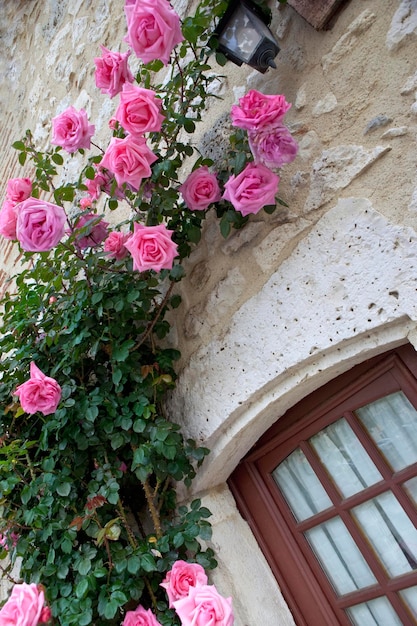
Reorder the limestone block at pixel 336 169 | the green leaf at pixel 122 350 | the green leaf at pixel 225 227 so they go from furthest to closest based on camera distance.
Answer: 1. the green leaf at pixel 122 350
2. the green leaf at pixel 225 227
3. the limestone block at pixel 336 169

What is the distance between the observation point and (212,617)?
4.31 ft

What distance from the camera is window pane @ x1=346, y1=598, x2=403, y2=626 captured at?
1.47 m

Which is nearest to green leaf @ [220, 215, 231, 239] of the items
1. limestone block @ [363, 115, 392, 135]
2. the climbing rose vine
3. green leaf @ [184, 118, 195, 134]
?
the climbing rose vine

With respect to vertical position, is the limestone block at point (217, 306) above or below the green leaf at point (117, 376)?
above

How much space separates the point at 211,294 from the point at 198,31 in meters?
0.83

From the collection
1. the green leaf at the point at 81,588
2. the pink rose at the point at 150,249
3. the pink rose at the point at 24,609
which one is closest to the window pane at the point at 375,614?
the green leaf at the point at 81,588

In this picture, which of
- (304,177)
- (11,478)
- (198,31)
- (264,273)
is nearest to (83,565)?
(11,478)

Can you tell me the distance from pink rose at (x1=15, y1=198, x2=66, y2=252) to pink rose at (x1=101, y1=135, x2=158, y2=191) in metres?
0.23

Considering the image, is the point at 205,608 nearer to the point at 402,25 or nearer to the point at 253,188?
the point at 253,188

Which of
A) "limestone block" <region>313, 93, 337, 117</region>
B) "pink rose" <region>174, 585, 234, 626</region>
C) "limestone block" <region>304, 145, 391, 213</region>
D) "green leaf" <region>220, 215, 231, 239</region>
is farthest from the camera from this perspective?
"green leaf" <region>220, 215, 231, 239</region>

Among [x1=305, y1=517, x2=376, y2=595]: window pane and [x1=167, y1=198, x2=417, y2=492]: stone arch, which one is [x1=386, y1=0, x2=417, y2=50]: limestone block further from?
[x1=305, y1=517, x2=376, y2=595]: window pane

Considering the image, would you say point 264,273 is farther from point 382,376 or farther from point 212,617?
point 212,617

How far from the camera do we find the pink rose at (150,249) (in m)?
1.54

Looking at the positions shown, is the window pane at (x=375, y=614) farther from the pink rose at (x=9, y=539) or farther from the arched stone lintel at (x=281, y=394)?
the pink rose at (x=9, y=539)
